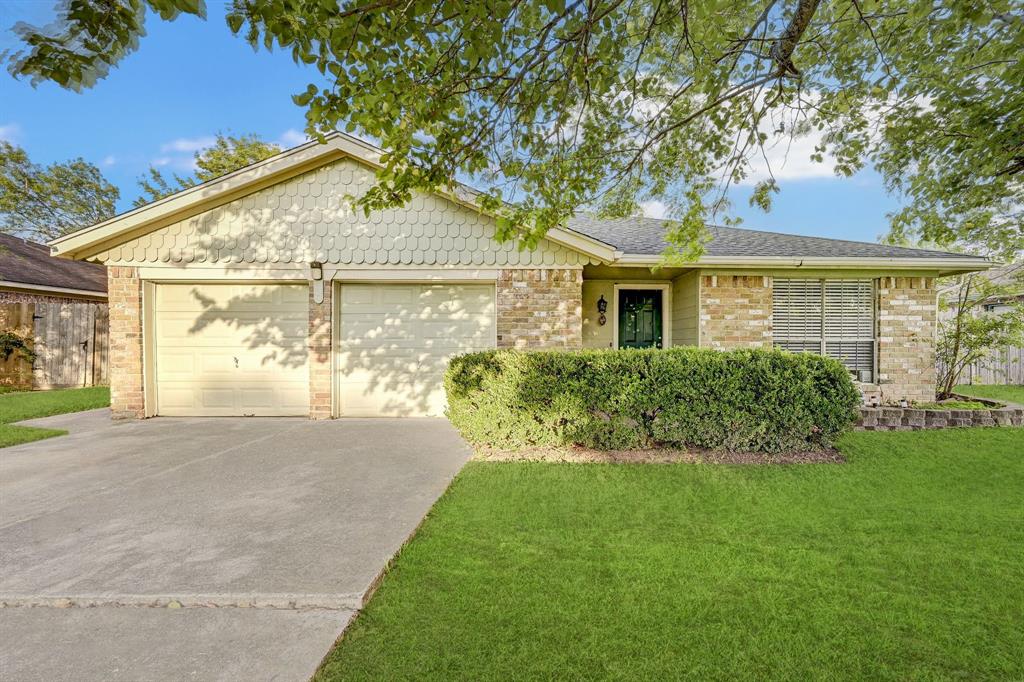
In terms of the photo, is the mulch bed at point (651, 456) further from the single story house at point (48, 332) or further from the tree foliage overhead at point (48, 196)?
the tree foliage overhead at point (48, 196)

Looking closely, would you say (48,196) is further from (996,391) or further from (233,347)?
(996,391)

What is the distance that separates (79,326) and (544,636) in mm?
14695

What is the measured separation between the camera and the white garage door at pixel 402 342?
24.5ft

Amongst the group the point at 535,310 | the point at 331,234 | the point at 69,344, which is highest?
the point at 331,234

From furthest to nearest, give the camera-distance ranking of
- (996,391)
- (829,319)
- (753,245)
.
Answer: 1. (996,391)
2. (753,245)
3. (829,319)

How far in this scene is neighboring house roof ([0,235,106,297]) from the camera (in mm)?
11500

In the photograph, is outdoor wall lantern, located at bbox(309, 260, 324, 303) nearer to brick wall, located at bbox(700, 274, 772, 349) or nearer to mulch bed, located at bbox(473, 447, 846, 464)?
mulch bed, located at bbox(473, 447, 846, 464)

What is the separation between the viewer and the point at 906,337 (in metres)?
8.15

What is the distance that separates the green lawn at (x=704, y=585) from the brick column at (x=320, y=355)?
395 cm

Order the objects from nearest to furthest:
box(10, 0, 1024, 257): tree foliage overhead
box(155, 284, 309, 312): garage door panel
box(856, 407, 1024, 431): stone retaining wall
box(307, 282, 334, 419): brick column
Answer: box(10, 0, 1024, 257): tree foliage overhead
box(856, 407, 1024, 431): stone retaining wall
box(307, 282, 334, 419): brick column
box(155, 284, 309, 312): garage door panel

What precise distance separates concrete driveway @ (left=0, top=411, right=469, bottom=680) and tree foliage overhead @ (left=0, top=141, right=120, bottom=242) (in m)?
18.5

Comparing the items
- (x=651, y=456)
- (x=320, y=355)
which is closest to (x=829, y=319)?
(x=651, y=456)

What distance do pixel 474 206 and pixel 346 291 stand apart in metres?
2.64

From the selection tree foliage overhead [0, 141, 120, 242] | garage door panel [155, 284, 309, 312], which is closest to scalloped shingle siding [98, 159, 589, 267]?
garage door panel [155, 284, 309, 312]
